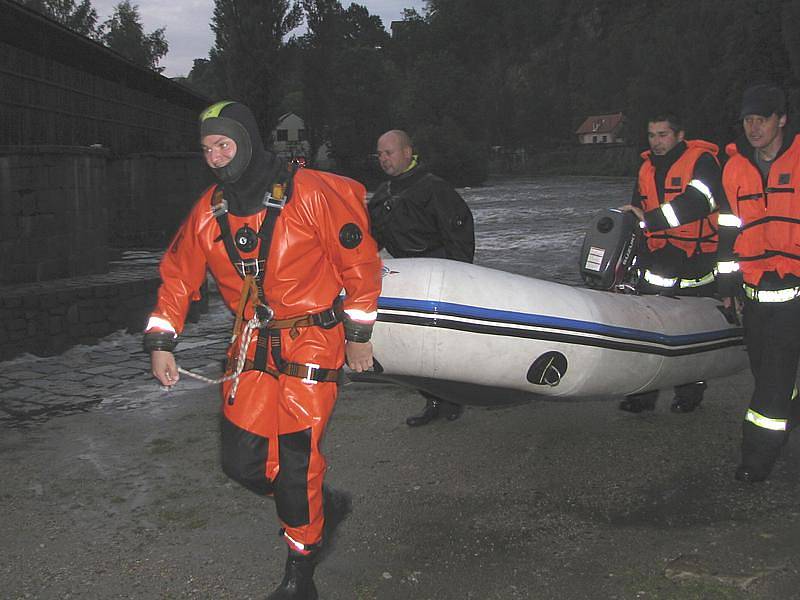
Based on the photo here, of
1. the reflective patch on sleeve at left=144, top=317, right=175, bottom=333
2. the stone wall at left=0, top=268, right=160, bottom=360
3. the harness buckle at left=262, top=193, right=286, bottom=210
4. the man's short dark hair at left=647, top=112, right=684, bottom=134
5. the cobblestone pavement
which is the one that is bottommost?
the cobblestone pavement

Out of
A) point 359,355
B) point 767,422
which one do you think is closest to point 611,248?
point 767,422

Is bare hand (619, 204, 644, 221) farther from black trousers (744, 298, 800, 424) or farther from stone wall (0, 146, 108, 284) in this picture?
stone wall (0, 146, 108, 284)

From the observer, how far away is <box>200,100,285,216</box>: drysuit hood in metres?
3.09

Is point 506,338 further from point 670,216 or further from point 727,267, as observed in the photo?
point 670,216

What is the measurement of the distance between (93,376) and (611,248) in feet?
14.3

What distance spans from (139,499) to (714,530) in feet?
8.69

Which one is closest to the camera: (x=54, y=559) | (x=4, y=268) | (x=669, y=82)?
(x=54, y=559)

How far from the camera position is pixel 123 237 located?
17.0 metres

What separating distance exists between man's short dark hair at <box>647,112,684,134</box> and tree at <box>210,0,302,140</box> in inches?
1348

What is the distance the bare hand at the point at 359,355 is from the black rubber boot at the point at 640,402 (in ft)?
8.45

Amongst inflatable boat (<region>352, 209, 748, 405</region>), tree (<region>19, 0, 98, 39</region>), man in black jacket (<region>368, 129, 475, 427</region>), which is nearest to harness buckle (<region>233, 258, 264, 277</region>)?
inflatable boat (<region>352, 209, 748, 405</region>)

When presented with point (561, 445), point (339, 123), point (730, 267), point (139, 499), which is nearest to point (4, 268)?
point (139, 499)

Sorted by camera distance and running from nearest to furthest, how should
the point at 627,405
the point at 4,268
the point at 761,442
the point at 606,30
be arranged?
1. the point at 761,442
2. the point at 627,405
3. the point at 4,268
4. the point at 606,30

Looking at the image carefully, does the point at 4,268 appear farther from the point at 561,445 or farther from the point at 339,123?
the point at 339,123
